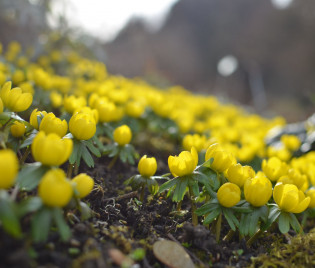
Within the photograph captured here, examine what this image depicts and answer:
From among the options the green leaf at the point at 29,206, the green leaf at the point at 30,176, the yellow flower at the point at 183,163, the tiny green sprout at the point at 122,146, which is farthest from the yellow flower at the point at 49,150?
the tiny green sprout at the point at 122,146

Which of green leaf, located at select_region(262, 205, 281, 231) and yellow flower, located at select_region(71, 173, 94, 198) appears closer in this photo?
yellow flower, located at select_region(71, 173, 94, 198)

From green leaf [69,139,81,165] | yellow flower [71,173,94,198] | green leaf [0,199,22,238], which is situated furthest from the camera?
green leaf [69,139,81,165]

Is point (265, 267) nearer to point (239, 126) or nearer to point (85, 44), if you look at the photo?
point (239, 126)

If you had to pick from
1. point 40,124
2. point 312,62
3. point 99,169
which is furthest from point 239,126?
point 312,62

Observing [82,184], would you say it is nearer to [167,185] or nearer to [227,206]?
[167,185]

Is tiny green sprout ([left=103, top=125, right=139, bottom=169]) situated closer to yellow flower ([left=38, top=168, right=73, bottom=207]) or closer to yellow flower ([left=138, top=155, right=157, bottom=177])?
yellow flower ([left=138, top=155, right=157, bottom=177])

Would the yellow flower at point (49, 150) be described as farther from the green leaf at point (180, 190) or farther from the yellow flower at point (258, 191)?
the yellow flower at point (258, 191)

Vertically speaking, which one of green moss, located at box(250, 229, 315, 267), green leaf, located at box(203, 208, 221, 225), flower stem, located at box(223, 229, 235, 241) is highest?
green leaf, located at box(203, 208, 221, 225)

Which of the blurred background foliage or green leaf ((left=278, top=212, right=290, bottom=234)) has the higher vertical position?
the blurred background foliage

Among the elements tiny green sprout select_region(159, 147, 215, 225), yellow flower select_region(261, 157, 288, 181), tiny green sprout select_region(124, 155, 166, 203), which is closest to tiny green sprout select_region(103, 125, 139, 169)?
tiny green sprout select_region(124, 155, 166, 203)
